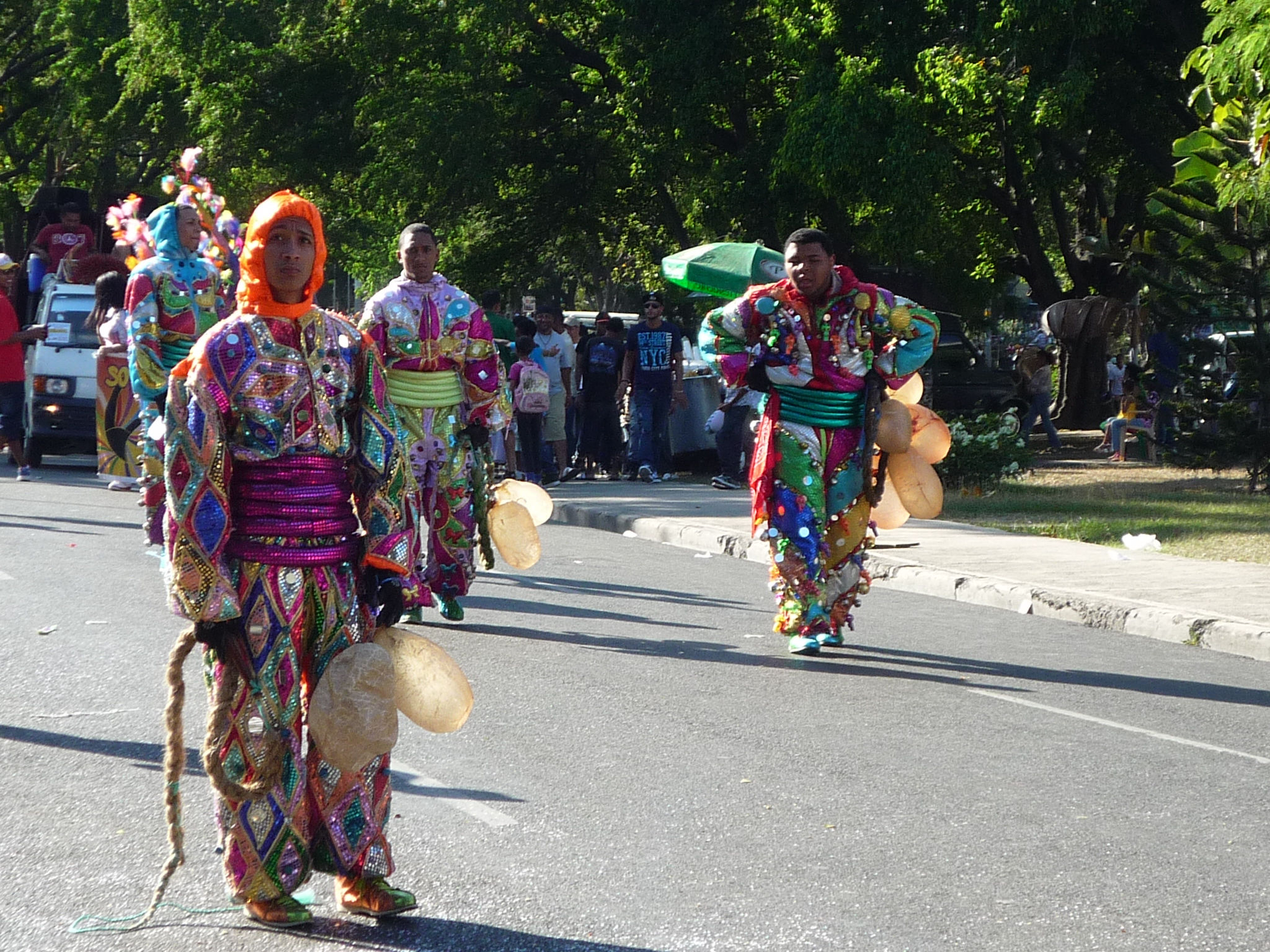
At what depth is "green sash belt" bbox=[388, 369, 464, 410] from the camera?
882 centimetres

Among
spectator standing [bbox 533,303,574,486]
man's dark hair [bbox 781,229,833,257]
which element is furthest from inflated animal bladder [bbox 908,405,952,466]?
spectator standing [bbox 533,303,574,486]

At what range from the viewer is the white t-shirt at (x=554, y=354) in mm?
18491

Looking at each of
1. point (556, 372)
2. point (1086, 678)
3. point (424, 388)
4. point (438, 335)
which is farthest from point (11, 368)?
point (1086, 678)

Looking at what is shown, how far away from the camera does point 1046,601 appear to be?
10.3 metres

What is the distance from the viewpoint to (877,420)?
8.39 m

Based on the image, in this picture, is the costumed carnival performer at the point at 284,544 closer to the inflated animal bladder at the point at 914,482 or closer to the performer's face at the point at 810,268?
the performer's face at the point at 810,268

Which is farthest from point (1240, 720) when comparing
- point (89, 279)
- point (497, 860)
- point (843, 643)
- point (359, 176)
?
point (359, 176)

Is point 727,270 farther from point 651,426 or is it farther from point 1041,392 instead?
point 1041,392

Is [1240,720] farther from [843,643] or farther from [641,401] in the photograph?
[641,401]

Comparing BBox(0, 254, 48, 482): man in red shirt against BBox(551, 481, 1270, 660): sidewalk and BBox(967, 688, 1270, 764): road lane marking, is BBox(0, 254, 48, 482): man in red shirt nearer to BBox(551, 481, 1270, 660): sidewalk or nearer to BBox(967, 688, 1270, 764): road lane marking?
BBox(551, 481, 1270, 660): sidewalk

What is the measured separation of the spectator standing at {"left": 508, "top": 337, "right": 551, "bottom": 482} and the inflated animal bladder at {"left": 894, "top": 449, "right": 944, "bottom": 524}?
29.1 feet

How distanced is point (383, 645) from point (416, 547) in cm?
480

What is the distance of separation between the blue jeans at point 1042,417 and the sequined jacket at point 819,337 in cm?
1767

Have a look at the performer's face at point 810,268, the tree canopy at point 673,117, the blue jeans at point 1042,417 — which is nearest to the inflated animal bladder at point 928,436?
the performer's face at point 810,268
